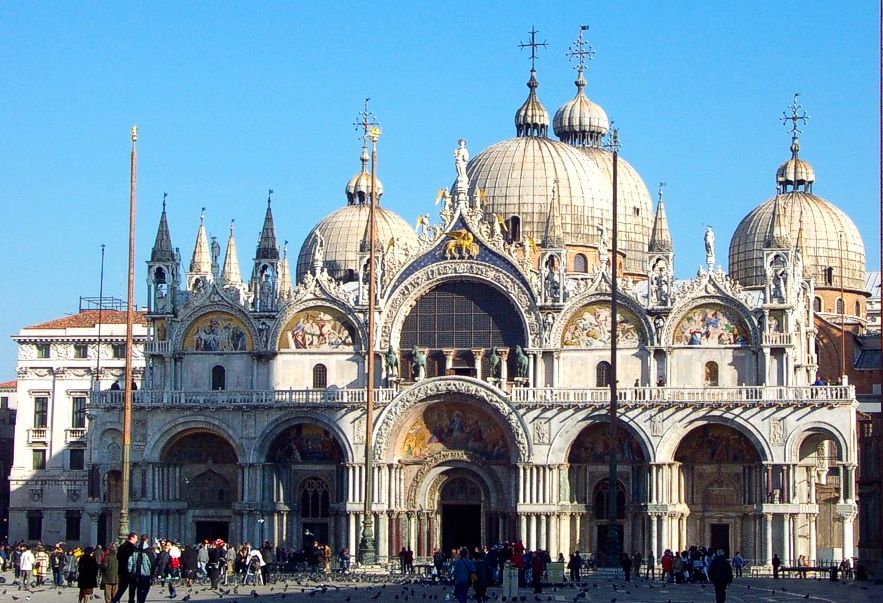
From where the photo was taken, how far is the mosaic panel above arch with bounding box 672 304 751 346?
84.4m

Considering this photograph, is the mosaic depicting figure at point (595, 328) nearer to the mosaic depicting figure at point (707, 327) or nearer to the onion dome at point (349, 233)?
the mosaic depicting figure at point (707, 327)

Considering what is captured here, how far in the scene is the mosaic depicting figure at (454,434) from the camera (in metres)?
84.9

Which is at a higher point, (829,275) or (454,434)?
(829,275)

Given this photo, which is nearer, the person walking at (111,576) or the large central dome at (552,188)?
the person walking at (111,576)

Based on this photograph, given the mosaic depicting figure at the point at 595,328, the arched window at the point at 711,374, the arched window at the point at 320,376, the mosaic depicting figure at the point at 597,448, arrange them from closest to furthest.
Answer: the mosaic depicting figure at the point at 597,448 → the arched window at the point at 711,374 → the mosaic depicting figure at the point at 595,328 → the arched window at the point at 320,376

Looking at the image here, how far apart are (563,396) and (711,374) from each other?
6.11 meters

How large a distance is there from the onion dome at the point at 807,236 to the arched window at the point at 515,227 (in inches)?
592

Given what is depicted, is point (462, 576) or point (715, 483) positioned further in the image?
point (715, 483)

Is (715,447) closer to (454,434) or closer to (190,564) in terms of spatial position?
(454,434)

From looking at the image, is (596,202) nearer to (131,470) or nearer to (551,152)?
(551,152)

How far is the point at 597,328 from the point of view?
8525cm

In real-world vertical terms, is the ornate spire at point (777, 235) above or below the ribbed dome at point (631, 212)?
below

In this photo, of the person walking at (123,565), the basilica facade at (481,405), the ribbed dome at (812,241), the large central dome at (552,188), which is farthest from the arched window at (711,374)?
the person walking at (123,565)

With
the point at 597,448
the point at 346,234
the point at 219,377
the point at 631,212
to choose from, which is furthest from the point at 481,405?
the point at 346,234
